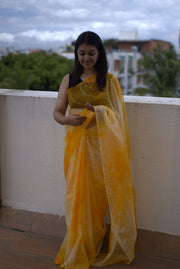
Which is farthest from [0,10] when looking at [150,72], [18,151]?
[18,151]

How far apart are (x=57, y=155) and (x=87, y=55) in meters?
0.97

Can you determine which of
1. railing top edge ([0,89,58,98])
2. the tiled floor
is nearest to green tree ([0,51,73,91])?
railing top edge ([0,89,58,98])

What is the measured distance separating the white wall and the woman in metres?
0.30

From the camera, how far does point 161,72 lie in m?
12.4

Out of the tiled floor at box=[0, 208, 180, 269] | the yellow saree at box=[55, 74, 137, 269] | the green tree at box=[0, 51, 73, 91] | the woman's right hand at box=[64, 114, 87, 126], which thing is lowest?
the tiled floor at box=[0, 208, 180, 269]

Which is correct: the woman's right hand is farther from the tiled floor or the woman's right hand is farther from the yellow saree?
the tiled floor

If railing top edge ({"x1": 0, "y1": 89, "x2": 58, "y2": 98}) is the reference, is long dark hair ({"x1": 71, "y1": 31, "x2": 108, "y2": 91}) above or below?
above

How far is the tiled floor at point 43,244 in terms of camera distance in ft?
6.27

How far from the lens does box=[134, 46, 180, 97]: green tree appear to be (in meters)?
12.2

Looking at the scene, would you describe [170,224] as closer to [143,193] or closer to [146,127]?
[143,193]

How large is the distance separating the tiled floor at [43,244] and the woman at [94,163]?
4.7 inches

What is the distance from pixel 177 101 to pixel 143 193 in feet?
2.45

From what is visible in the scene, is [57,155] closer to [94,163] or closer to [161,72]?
[94,163]

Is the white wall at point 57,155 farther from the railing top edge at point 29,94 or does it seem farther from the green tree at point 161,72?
the green tree at point 161,72
